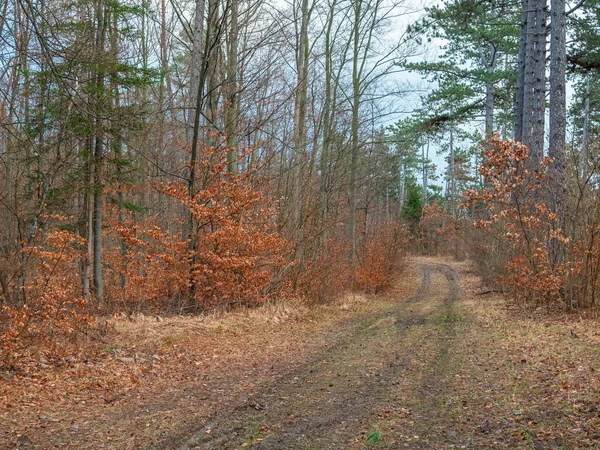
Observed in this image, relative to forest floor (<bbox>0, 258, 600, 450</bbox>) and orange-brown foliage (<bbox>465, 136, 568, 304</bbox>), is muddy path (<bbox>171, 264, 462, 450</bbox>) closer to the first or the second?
forest floor (<bbox>0, 258, 600, 450</bbox>)

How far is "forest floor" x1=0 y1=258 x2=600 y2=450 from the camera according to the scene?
5.12 metres

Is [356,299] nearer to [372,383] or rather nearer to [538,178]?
[538,178]

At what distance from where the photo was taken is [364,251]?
21.7m

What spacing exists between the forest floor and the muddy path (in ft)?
0.06

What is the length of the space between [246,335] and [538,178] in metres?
7.60

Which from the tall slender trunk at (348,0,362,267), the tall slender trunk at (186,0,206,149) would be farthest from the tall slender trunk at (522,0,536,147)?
the tall slender trunk at (186,0,206,149)

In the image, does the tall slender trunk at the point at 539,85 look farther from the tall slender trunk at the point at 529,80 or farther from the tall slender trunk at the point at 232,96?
the tall slender trunk at the point at 232,96

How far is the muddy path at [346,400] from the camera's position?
5.07 metres

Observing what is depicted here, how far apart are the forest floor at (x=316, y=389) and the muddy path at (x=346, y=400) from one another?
0.06ft

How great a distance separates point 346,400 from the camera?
20.7 ft

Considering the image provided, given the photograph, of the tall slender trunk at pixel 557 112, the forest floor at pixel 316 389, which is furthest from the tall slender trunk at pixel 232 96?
the tall slender trunk at pixel 557 112

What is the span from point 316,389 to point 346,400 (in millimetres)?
634

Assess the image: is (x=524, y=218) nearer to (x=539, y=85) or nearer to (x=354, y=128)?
(x=539, y=85)

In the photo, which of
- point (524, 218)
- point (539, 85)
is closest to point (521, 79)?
point (539, 85)
